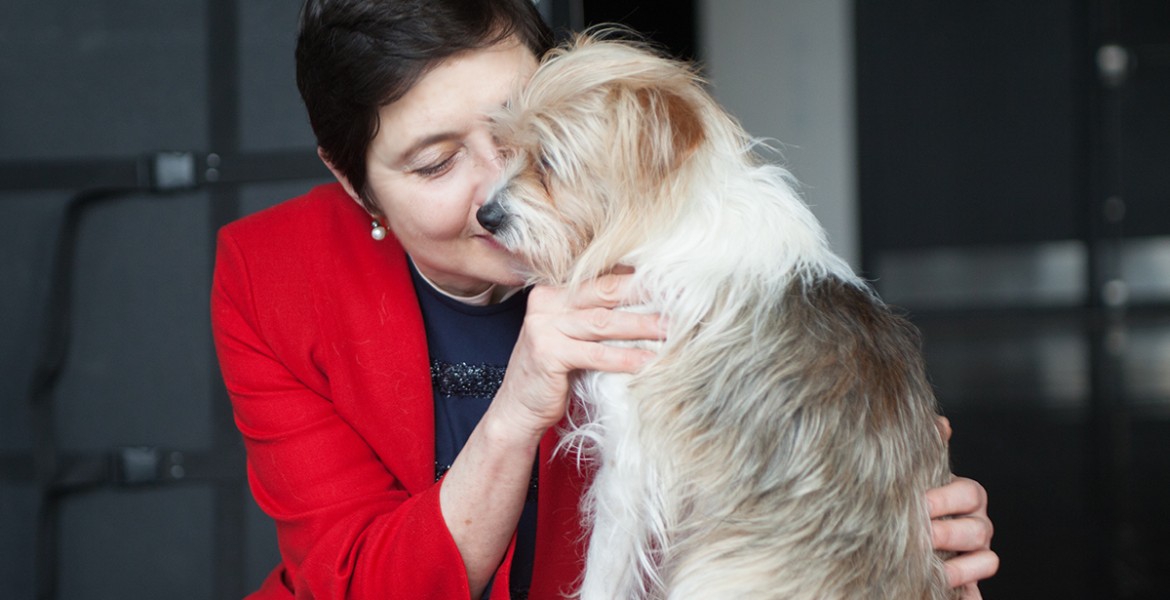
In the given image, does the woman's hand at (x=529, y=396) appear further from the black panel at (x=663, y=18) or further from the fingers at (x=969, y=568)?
the black panel at (x=663, y=18)

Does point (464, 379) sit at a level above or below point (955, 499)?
above

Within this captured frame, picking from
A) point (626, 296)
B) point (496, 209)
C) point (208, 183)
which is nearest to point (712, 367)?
point (626, 296)

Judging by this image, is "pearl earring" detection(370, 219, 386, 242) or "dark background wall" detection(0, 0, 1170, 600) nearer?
"pearl earring" detection(370, 219, 386, 242)

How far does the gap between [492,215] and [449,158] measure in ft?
0.36

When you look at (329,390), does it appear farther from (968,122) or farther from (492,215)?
(968,122)

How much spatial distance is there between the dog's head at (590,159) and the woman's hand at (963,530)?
501 mm

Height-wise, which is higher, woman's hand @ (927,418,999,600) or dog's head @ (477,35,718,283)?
dog's head @ (477,35,718,283)

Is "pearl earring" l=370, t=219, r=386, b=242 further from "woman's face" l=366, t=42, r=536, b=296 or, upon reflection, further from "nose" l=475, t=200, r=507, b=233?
"nose" l=475, t=200, r=507, b=233

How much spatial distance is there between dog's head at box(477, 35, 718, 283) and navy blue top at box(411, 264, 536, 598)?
231 millimetres

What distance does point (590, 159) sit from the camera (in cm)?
148

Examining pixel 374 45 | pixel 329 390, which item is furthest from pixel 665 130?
pixel 329 390

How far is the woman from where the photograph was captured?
138 cm

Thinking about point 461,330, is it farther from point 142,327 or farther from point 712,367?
point 142,327

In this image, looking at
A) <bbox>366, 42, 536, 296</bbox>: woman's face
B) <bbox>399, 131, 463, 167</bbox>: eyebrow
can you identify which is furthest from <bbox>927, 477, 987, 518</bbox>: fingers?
<bbox>399, 131, 463, 167</bbox>: eyebrow
